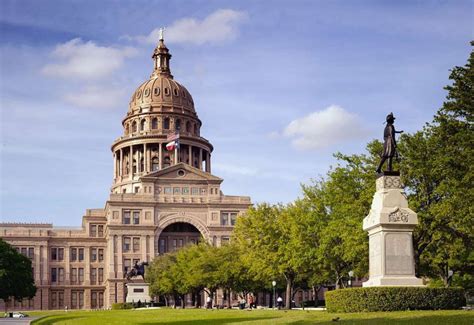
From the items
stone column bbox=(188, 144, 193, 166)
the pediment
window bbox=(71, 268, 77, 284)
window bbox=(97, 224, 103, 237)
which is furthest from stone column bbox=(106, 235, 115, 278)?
stone column bbox=(188, 144, 193, 166)

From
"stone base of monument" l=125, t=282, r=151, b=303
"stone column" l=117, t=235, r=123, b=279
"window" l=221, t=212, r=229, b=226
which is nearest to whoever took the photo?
"stone base of monument" l=125, t=282, r=151, b=303

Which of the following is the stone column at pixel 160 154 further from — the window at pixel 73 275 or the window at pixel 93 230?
the window at pixel 73 275

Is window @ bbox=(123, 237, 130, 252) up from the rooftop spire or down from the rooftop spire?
down

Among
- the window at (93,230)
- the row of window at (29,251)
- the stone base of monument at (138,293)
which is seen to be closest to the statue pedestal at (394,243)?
the stone base of monument at (138,293)

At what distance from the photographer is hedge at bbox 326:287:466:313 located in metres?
34.5

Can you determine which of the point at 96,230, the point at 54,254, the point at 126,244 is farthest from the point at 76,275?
the point at 126,244

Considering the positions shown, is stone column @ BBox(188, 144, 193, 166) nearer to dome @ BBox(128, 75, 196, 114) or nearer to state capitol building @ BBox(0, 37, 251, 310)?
state capitol building @ BBox(0, 37, 251, 310)

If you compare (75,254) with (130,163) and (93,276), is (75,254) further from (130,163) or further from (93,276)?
(130,163)

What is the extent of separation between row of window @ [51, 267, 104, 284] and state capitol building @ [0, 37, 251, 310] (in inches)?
7.3

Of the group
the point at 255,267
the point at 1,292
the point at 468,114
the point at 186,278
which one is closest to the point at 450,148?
the point at 468,114

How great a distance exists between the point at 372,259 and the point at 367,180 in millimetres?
21286

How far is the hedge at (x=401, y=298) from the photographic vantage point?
34469 millimetres

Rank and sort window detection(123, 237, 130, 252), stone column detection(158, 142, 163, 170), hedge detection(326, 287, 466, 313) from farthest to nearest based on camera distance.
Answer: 1. stone column detection(158, 142, 163, 170)
2. window detection(123, 237, 130, 252)
3. hedge detection(326, 287, 466, 313)

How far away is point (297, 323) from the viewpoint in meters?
33.9
